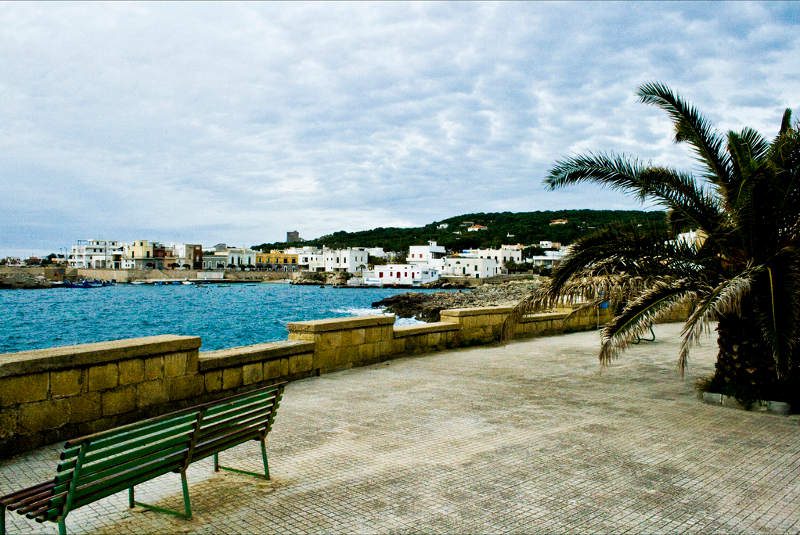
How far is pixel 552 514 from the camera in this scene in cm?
433

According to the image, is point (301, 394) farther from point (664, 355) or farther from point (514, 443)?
point (664, 355)

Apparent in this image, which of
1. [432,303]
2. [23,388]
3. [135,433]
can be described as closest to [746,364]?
[135,433]

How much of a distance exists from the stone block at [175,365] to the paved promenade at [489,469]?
143cm

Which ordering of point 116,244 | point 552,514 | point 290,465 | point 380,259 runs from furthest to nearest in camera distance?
point 116,244 → point 380,259 → point 290,465 → point 552,514

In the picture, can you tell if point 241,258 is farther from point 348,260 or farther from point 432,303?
point 432,303

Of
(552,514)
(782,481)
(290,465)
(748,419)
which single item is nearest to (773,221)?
(748,419)

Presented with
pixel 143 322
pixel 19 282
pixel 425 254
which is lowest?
pixel 143 322

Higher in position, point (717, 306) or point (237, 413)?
point (717, 306)

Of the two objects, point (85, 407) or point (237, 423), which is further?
point (85, 407)

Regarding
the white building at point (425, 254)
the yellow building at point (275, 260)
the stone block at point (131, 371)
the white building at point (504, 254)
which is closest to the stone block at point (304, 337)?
the stone block at point (131, 371)

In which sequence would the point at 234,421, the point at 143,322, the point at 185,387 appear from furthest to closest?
the point at 143,322, the point at 185,387, the point at 234,421

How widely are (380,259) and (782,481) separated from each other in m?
156

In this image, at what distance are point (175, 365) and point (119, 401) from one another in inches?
33.2

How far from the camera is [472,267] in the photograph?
13225cm
